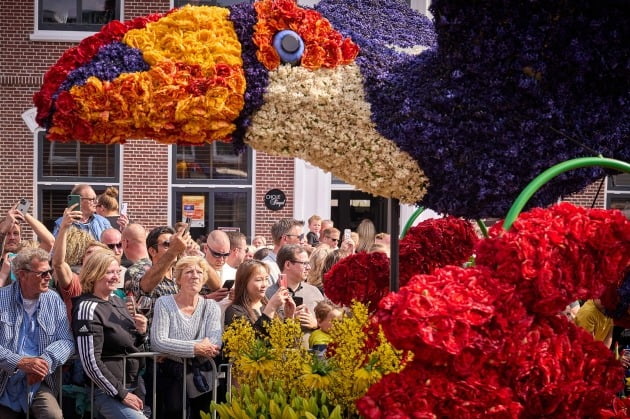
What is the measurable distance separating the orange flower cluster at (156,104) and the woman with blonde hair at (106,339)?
2.08m

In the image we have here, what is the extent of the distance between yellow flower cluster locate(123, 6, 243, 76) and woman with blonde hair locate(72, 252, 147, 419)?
2.22 meters

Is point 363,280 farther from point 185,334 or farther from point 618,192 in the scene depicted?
point 618,192

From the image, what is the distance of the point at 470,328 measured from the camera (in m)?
3.56

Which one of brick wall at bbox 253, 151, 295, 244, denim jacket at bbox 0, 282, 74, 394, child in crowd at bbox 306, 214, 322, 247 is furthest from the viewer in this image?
brick wall at bbox 253, 151, 295, 244

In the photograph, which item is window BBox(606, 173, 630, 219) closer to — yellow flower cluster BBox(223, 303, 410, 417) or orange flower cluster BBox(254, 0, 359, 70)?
yellow flower cluster BBox(223, 303, 410, 417)

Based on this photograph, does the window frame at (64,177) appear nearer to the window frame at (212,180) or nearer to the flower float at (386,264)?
the window frame at (212,180)

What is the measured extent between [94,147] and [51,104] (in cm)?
1198

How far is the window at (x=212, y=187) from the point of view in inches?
641

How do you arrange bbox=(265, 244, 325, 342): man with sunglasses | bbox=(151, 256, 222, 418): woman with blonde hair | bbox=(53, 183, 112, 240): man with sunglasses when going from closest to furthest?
bbox=(151, 256, 222, 418): woman with blonde hair < bbox=(265, 244, 325, 342): man with sunglasses < bbox=(53, 183, 112, 240): man with sunglasses

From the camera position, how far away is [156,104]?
14.1 feet

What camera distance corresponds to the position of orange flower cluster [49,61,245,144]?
430 centimetres

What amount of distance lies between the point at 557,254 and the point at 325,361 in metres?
1.85

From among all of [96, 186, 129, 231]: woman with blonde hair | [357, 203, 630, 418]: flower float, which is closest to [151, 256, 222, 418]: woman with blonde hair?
[357, 203, 630, 418]: flower float

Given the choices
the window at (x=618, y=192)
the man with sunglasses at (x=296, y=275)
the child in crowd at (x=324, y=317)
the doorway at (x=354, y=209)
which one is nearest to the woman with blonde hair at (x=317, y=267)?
the man with sunglasses at (x=296, y=275)
